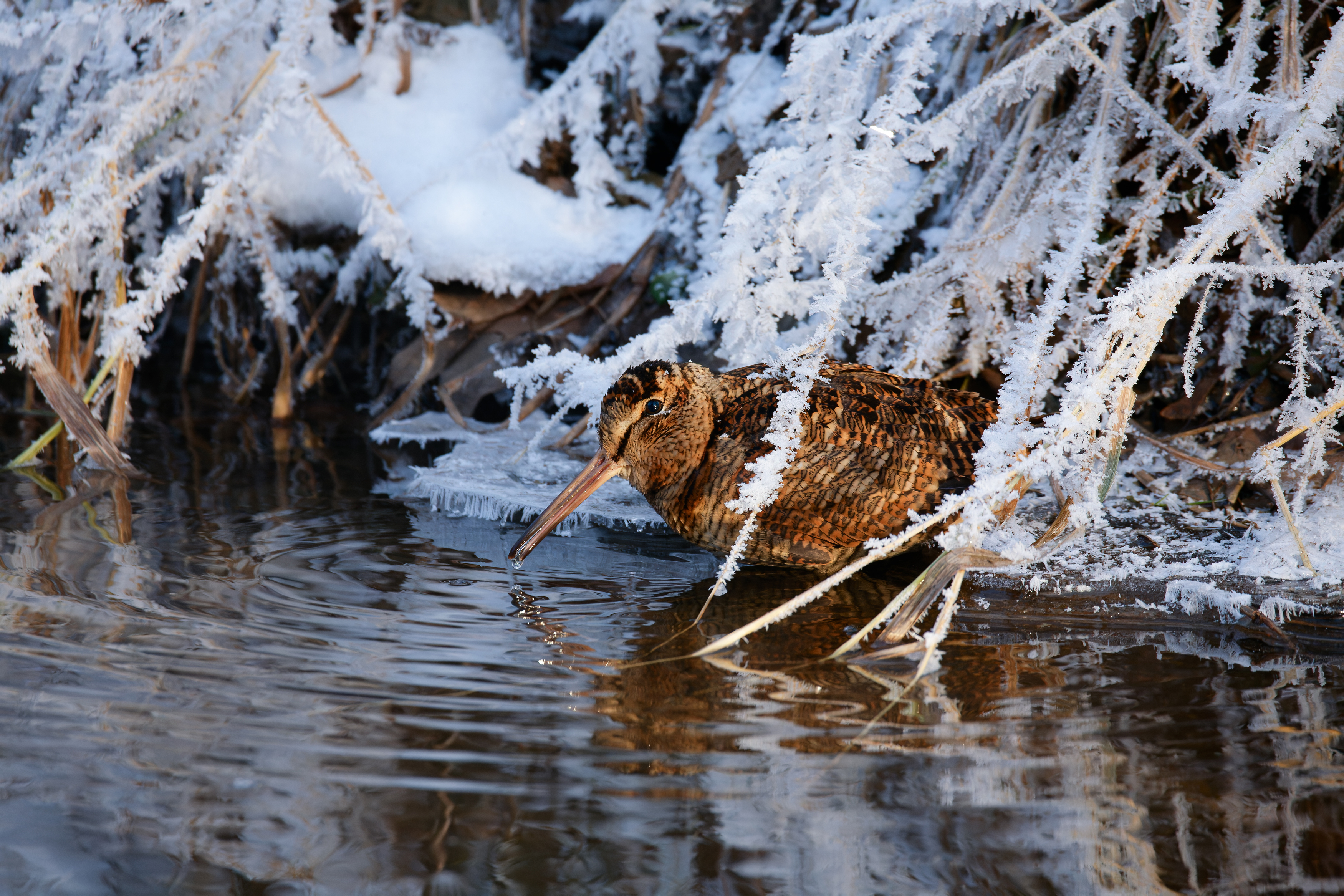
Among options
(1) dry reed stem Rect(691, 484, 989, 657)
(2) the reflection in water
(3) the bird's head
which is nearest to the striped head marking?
(3) the bird's head

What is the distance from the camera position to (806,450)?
2.78 meters

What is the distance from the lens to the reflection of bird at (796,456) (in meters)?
2.78

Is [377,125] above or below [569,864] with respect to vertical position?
above

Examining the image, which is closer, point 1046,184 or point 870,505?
point 870,505

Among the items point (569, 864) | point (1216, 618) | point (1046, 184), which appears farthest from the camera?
point (1046, 184)

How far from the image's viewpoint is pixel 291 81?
431cm

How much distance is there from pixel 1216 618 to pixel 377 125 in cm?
421

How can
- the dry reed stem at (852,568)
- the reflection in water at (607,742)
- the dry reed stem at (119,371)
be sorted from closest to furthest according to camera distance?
the reflection in water at (607,742) < the dry reed stem at (852,568) < the dry reed stem at (119,371)

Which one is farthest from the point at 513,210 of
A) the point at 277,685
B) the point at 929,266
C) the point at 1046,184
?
the point at 277,685

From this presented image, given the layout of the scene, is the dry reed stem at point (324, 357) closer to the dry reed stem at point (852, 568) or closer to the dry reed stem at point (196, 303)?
the dry reed stem at point (196, 303)

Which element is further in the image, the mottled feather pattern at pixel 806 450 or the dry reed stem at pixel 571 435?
the dry reed stem at pixel 571 435

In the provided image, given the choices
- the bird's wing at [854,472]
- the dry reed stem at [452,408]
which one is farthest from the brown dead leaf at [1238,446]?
the dry reed stem at [452,408]

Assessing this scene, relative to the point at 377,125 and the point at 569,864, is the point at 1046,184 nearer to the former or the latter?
the point at 569,864

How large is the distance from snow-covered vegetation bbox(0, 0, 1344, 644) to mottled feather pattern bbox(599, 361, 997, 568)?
19 cm
